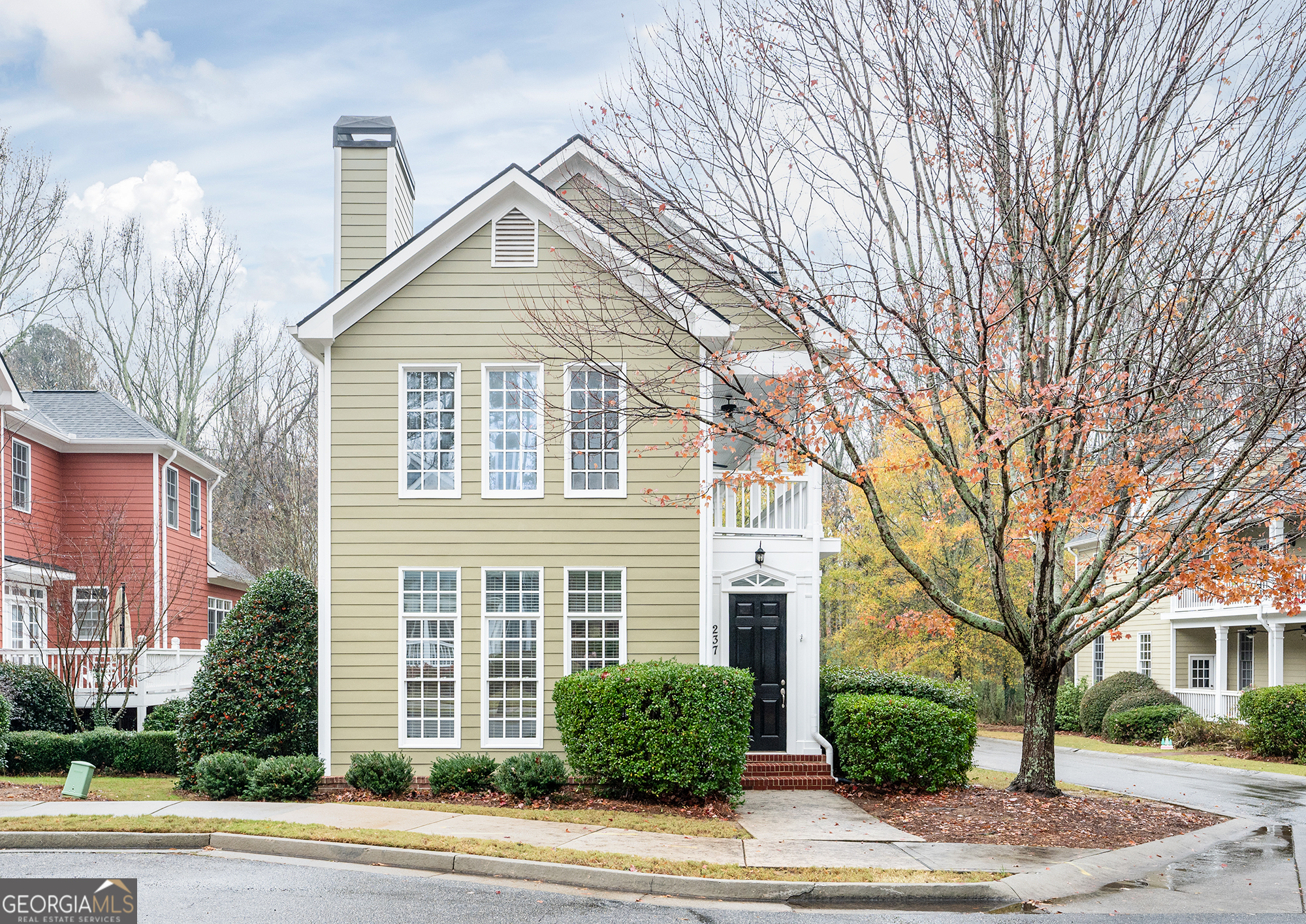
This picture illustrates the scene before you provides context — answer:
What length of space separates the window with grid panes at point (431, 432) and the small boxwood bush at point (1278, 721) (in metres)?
17.8

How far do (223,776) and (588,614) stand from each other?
5051 mm

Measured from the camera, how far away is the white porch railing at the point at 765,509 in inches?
632

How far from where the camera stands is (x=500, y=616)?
14.8m

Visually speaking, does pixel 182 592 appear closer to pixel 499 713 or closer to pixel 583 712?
pixel 499 713

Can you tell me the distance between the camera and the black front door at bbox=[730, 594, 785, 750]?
15.8 meters

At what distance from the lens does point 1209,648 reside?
32.0 meters

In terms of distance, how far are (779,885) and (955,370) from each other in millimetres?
7678

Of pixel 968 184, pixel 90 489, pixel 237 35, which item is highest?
pixel 237 35

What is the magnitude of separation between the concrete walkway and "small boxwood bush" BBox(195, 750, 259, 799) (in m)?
0.54

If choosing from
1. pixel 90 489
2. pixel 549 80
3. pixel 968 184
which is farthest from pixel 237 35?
pixel 968 184

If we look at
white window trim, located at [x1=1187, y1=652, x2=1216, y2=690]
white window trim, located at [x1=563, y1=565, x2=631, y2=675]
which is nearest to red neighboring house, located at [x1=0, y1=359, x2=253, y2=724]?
→ white window trim, located at [x1=563, y1=565, x2=631, y2=675]

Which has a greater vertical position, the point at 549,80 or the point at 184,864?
the point at 549,80

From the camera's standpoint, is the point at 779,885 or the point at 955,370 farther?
the point at 955,370

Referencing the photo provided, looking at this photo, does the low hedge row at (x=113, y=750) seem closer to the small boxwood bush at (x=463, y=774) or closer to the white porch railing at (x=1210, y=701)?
the small boxwood bush at (x=463, y=774)
